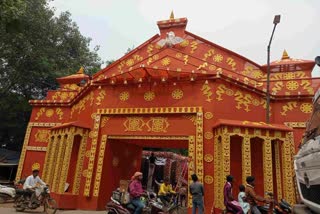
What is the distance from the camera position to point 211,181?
26.9 ft

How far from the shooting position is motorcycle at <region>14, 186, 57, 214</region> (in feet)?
26.7

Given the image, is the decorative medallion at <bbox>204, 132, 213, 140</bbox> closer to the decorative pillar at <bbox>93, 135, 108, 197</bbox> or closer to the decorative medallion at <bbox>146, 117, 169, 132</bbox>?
the decorative medallion at <bbox>146, 117, 169, 132</bbox>

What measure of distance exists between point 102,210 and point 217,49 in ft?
23.7

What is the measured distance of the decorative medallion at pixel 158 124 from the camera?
9.28 metres

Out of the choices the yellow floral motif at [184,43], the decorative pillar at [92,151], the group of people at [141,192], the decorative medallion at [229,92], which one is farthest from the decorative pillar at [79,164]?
the decorative medallion at [229,92]

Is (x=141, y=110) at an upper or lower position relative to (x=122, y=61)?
lower

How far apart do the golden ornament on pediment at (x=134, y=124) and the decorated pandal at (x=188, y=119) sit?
0.04 m

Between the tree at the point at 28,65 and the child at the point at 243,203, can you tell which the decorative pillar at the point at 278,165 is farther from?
the tree at the point at 28,65

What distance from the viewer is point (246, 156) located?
26.4ft

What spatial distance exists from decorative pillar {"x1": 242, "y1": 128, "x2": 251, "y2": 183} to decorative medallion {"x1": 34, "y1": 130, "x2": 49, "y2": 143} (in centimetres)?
892

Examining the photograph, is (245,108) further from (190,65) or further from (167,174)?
(167,174)

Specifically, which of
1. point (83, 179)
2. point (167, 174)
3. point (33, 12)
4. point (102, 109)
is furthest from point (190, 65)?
point (33, 12)

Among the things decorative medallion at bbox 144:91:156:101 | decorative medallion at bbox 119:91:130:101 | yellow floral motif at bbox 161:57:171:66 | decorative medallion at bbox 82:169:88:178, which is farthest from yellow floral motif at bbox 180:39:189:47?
decorative medallion at bbox 82:169:88:178

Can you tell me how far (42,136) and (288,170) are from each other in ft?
34.0
